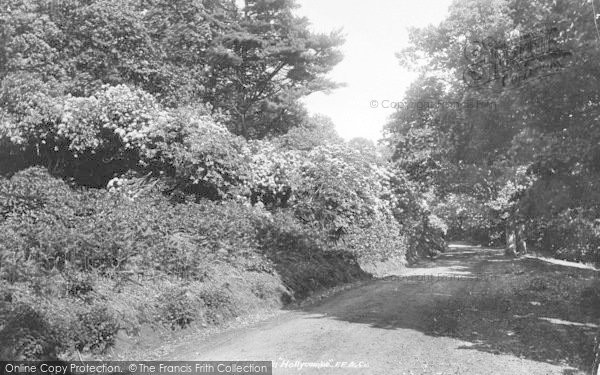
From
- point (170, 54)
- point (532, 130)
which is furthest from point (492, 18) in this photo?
point (532, 130)

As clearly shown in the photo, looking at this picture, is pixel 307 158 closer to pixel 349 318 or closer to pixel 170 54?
pixel 170 54

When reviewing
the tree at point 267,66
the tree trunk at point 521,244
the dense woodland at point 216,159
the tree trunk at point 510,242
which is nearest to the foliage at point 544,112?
the dense woodland at point 216,159

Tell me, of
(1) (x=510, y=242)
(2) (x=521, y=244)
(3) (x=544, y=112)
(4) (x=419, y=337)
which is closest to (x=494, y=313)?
(4) (x=419, y=337)

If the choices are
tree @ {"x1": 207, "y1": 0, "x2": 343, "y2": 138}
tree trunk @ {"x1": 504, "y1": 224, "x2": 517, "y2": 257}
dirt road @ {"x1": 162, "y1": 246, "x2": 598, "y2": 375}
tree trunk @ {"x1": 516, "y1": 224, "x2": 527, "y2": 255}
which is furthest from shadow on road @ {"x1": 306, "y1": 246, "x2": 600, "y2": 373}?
tree trunk @ {"x1": 516, "y1": 224, "x2": 527, "y2": 255}

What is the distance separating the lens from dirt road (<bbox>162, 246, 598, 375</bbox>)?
8.27 meters

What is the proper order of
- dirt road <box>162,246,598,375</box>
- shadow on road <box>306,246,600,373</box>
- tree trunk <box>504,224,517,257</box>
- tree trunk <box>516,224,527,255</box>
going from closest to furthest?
1. dirt road <box>162,246,598,375</box>
2. shadow on road <box>306,246,600,373</box>
3. tree trunk <box>504,224,517,257</box>
4. tree trunk <box>516,224,527,255</box>

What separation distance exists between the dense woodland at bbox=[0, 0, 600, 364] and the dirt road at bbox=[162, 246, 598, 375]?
1.93 m

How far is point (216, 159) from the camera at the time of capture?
17.4 meters

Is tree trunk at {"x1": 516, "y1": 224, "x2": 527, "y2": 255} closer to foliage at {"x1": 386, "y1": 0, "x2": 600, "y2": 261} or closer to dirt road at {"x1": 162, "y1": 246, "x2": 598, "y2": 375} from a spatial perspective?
foliage at {"x1": 386, "y1": 0, "x2": 600, "y2": 261}

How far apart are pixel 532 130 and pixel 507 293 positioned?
657 cm

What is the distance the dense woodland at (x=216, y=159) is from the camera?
10492 mm

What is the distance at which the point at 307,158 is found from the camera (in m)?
24.0

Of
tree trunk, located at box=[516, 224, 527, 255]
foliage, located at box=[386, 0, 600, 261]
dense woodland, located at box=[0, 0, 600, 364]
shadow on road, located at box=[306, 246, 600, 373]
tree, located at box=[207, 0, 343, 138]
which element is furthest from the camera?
tree trunk, located at box=[516, 224, 527, 255]

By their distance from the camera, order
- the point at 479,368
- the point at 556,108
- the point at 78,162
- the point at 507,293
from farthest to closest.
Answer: the point at 78,162, the point at 507,293, the point at 556,108, the point at 479,368
